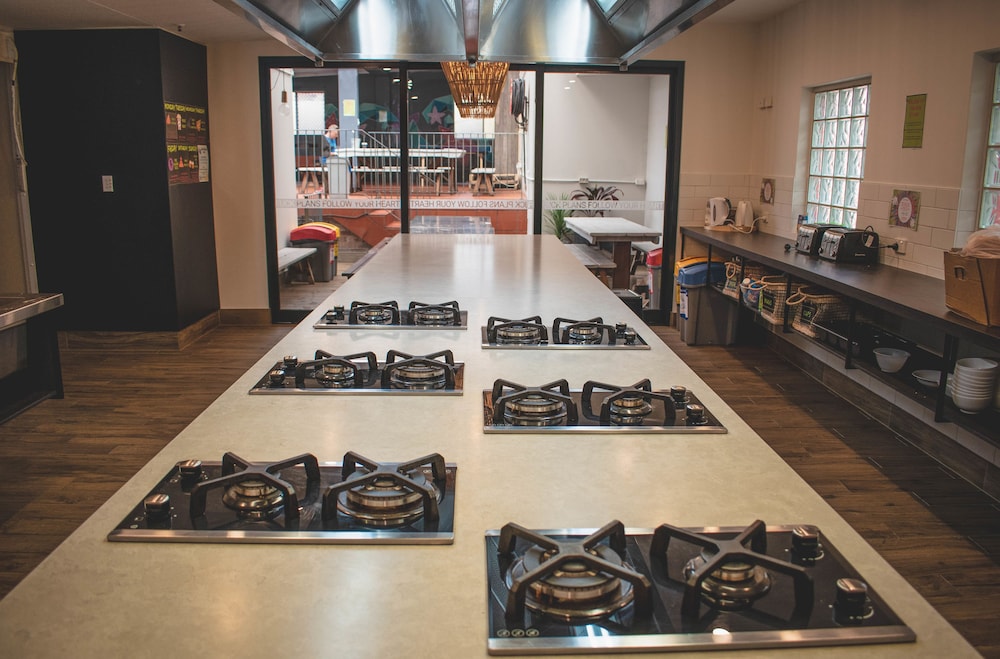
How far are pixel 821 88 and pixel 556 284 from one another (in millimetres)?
3282

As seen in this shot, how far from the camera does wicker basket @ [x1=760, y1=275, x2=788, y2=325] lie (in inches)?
199

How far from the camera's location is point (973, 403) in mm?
3303

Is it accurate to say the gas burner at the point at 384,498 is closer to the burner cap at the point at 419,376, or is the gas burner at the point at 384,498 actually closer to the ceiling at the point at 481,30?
the burner cap at the point at 419,376

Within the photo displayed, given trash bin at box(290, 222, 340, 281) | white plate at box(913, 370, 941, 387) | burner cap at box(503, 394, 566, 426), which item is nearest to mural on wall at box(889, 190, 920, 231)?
white plate at box(913, 370, 941, 387)

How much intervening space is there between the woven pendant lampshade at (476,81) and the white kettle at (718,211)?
2.96 meters

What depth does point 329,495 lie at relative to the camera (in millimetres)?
1234

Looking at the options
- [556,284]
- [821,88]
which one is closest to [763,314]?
[821,88]

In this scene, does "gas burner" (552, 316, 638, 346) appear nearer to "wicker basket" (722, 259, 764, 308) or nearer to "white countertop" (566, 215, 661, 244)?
"wicker basket" (722, 259, 764, 308)

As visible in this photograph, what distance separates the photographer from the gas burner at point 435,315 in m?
2.70

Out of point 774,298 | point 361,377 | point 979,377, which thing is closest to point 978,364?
point 979,377

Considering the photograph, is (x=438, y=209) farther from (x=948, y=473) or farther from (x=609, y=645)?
(x=609, y=645)

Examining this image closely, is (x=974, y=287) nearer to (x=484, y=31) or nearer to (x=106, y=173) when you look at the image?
(x=484, y=31)

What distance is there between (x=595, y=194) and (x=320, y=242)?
254 cm

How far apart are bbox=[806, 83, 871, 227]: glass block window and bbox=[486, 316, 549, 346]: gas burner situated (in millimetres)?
3359
